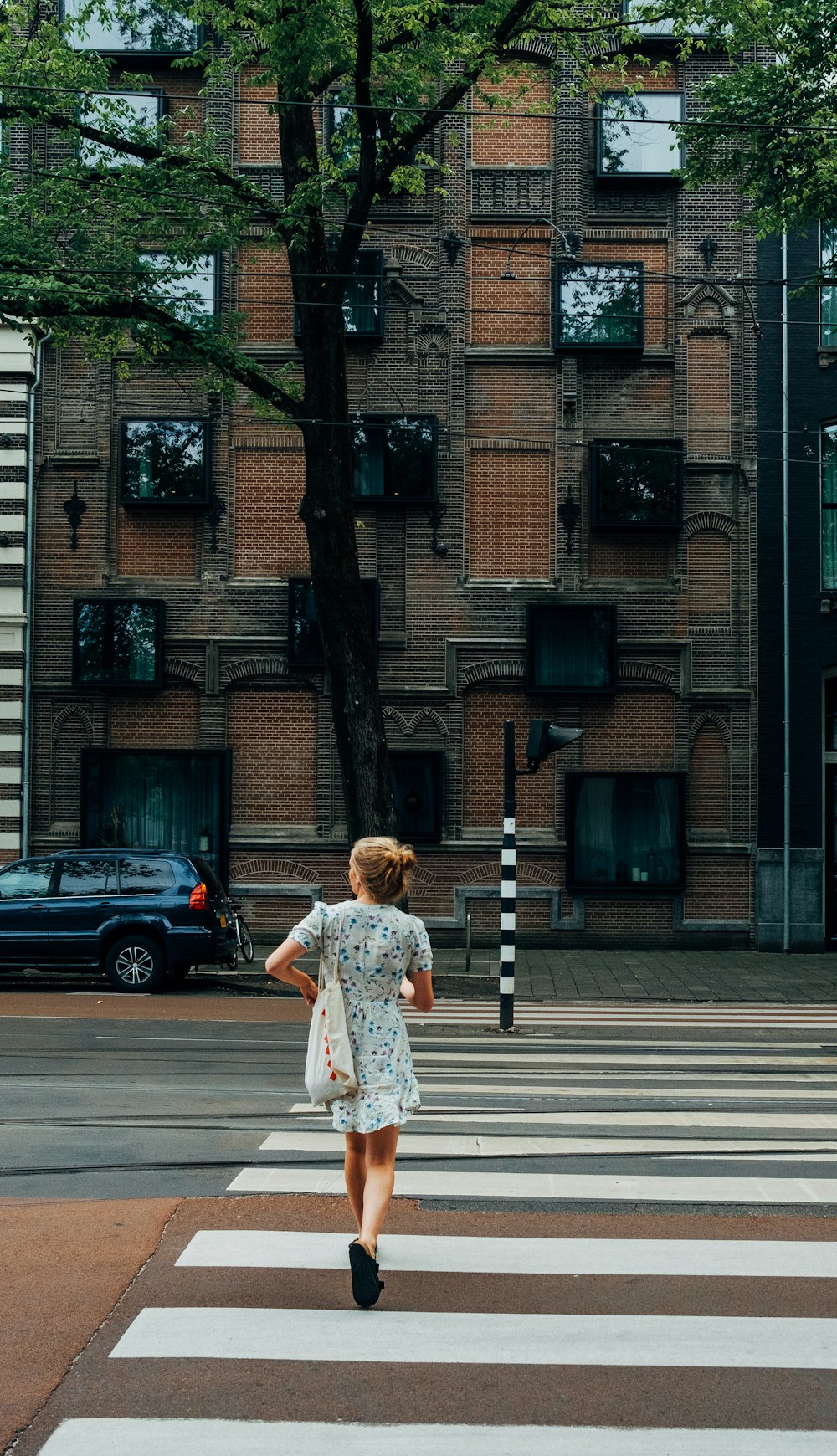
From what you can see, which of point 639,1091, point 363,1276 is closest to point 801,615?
point 639,1091

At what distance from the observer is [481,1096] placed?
32.7 feet

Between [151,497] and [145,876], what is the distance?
7.41 meters

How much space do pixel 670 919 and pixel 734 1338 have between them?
1732 centimetres

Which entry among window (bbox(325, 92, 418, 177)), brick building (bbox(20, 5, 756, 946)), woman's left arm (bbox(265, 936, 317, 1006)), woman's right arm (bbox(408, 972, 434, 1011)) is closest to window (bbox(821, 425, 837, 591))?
brick building (bbox(20, 5, 756, 946))

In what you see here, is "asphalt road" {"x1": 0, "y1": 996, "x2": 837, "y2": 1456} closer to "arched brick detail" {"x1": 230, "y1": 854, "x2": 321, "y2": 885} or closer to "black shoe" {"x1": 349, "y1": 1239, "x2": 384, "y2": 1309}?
"black shoe" {"x1": 349, "y1": 1239, "x2": 384, "y2": 1309}

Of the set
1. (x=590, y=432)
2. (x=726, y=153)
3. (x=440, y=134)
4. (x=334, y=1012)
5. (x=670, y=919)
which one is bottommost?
(x=670, y=919)

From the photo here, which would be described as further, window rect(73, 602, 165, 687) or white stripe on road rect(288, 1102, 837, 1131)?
window rect(73, 602, 165, 687)

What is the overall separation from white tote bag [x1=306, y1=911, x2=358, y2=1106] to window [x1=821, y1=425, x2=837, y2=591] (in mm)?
18084

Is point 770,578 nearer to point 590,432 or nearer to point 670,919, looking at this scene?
point 590,432

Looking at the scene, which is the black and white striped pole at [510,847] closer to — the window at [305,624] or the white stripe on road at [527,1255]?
the window at [305,624]

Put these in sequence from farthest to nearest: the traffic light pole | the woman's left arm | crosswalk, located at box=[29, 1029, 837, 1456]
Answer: the traffic light pole
the woman's left arm
crosswalk, located at box=[29, 1029, 837, 1456]

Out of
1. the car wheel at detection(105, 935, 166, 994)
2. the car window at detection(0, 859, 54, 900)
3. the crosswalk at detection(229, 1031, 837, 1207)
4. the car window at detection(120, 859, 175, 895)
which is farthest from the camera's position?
the car window at detection(0, 859, 54, 900)

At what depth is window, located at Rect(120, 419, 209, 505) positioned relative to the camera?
22312 millimetres

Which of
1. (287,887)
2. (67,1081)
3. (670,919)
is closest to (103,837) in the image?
(287,887)
